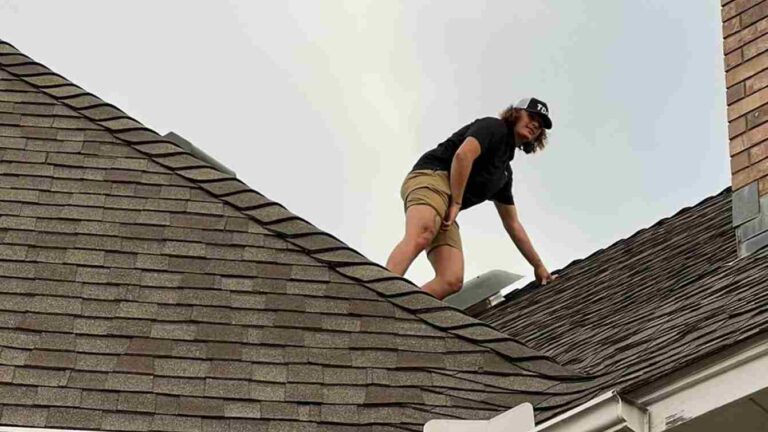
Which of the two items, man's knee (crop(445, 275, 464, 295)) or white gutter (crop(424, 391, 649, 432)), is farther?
man's knee (crop(445, 275, 464, 295))

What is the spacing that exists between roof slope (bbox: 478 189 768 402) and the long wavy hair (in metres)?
0.77

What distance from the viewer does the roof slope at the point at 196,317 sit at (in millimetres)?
6641

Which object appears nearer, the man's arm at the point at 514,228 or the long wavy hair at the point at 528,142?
the long wavy hair at the point at 528,142

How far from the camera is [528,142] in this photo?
9.55 m

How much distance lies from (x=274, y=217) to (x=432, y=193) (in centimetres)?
157

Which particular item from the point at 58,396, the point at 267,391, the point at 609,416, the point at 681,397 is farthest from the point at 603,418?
the point at 58,396

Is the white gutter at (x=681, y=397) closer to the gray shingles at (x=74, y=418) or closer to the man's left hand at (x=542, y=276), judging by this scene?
the gray shingles at (x=74, y=418)

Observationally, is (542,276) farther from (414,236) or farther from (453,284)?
(414,236)

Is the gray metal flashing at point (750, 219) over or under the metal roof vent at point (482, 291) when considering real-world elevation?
under

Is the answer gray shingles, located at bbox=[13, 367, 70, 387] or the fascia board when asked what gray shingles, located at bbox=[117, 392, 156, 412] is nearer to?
gray shingles, located at bbox=[13, 367, 70, 387]

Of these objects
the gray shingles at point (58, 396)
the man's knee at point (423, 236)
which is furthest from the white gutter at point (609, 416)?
the man's knee at point (423, 236)

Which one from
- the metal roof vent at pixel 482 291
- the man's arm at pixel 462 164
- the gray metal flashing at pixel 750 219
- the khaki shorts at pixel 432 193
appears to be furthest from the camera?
the metal roof vent at pixel 482 291

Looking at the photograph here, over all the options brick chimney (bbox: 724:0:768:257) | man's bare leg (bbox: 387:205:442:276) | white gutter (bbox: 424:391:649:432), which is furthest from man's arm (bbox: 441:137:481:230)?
white gutter (bbox: 424:391:649:432)

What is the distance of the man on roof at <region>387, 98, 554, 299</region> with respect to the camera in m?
9.20
